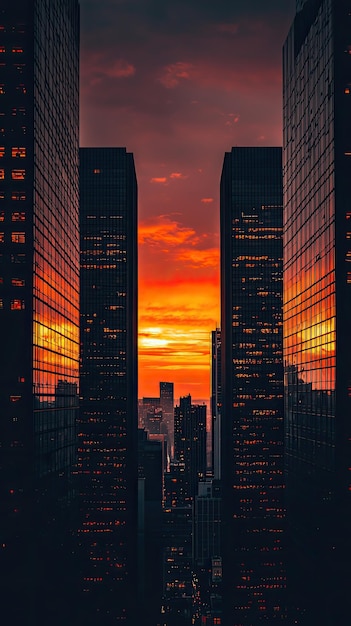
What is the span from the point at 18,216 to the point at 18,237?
6.39ft

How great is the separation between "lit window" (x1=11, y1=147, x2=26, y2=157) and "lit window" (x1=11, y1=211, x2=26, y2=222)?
5.22 meters

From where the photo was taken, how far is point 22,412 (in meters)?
74.8

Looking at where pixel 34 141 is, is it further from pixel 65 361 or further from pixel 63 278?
pixel 65 361

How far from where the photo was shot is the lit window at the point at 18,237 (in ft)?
246

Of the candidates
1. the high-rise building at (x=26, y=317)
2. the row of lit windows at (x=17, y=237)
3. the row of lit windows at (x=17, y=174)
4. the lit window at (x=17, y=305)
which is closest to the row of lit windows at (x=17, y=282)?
the high-rise building at (x=26, y=317)

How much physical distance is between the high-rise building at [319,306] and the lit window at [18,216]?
27935 mm

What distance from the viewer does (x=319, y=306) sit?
A: 78.6 metres

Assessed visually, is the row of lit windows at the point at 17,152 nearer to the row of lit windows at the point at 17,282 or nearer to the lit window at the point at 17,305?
the row of lit windows at the point at 17,282

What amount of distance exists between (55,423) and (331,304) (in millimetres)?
32758

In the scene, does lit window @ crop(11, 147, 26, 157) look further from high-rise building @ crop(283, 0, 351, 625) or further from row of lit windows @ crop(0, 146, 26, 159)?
high-rise building @ crop(283, 0, 351, 625)

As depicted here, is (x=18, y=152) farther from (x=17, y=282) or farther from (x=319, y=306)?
(x=319, y=306)

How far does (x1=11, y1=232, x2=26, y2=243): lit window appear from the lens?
74.9m

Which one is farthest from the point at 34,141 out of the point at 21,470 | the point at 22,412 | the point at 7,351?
the point at 21,470

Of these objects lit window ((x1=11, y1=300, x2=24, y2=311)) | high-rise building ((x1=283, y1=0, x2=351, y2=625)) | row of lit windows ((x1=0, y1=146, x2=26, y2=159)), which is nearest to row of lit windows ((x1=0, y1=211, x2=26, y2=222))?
row of lit windows ((x1=0, y1=146, x2=26, y2=159))
